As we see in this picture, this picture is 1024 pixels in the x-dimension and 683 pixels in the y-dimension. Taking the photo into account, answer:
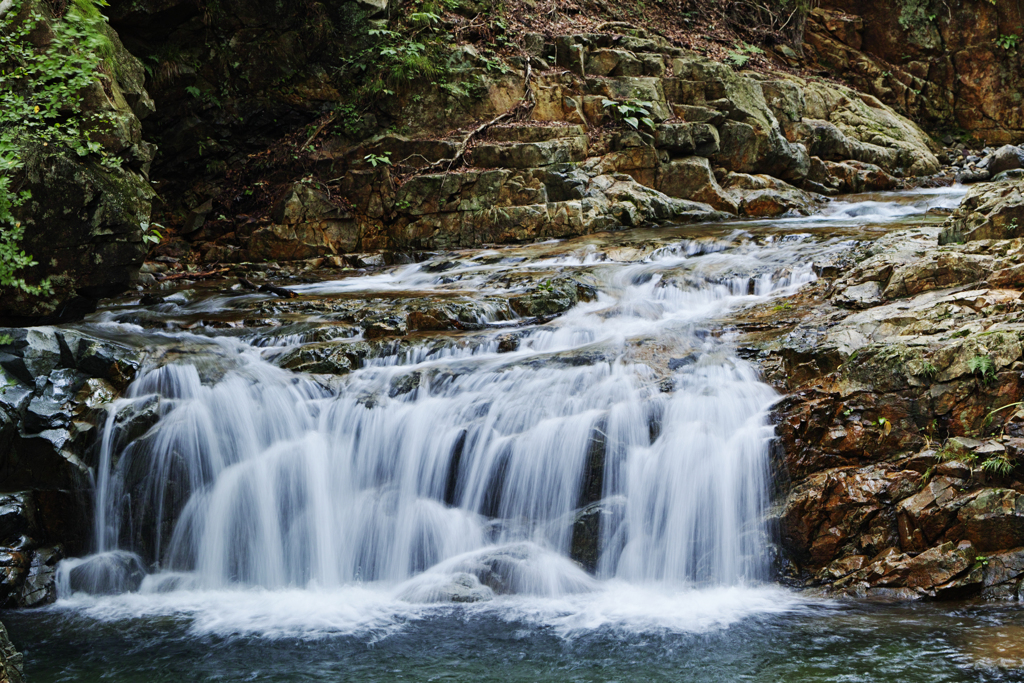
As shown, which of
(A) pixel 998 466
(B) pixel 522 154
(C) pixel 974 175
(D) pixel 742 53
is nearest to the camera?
(A) pixel 998 466

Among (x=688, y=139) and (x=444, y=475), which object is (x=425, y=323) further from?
(x=688, y=139)

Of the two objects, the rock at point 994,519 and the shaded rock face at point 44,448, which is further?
the shaded rock face at point 44,448

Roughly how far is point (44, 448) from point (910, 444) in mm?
6617

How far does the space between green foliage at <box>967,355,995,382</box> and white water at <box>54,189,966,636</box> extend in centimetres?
138

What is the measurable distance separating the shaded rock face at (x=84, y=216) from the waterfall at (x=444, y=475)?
1.15 metres

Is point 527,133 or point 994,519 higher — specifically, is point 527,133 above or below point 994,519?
above

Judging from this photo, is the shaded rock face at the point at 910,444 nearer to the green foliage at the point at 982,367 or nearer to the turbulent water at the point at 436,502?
the green foliage at the point at 982,367

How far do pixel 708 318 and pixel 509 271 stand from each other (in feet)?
10.9

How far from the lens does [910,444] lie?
4.98 m

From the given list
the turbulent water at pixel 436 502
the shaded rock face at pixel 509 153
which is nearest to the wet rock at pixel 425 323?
the turbulent water at pixel 436 502

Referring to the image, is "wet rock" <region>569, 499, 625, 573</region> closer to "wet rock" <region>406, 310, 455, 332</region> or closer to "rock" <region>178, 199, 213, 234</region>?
"wet rock" <region>406, 310, 455, 332</region>

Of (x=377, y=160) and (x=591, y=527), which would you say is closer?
(x=591, y=527)

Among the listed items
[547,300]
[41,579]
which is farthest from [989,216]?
[41,579]

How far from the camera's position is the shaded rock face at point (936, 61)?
61.6 ft
